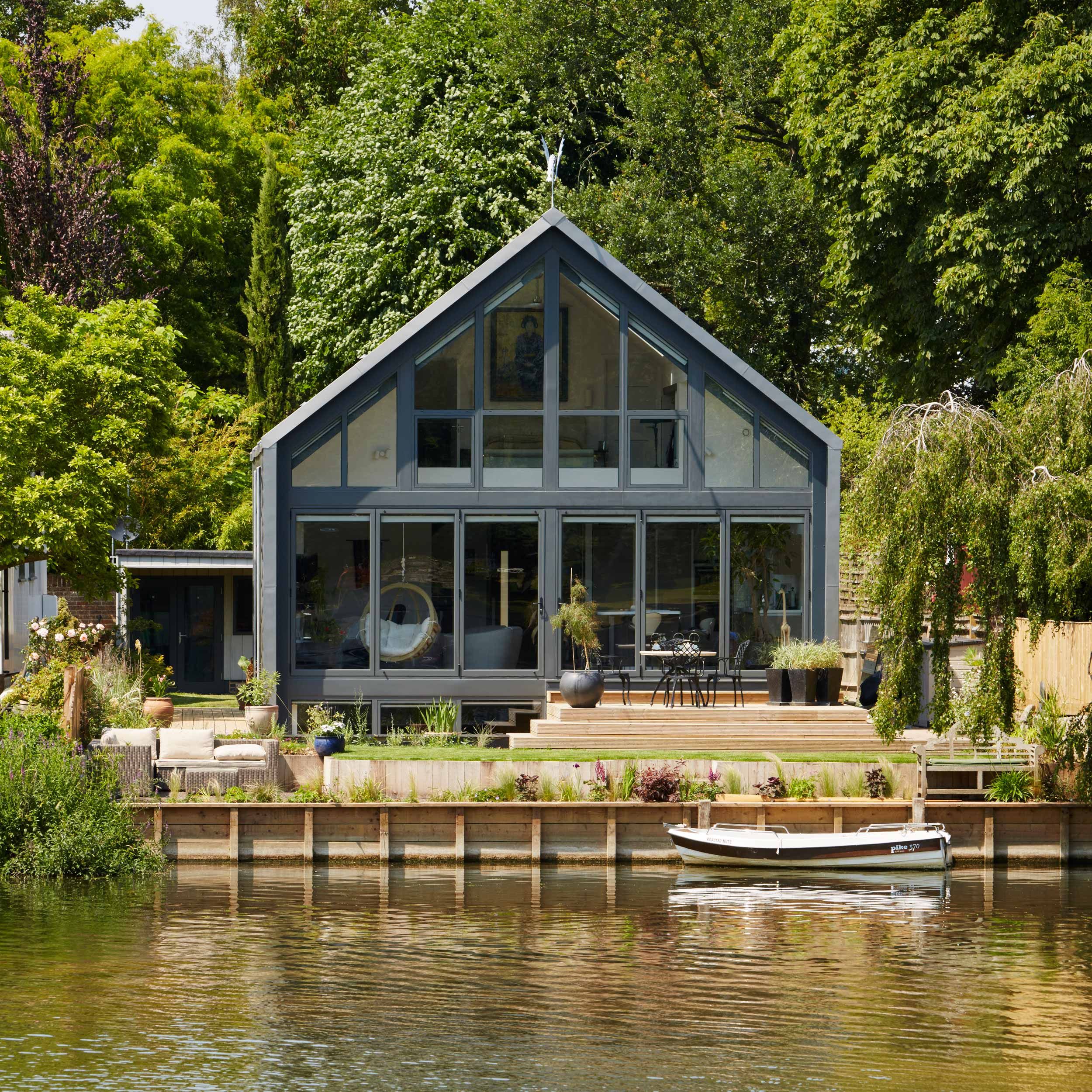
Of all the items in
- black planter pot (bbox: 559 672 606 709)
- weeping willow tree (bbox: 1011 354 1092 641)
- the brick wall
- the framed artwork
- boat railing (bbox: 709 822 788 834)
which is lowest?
boat railing (bbox: 709 822 788 834)

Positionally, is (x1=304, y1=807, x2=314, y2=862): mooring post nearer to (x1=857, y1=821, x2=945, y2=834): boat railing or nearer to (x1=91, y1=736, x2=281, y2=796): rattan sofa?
(x1=91, y1=736, x2=281, y2=796): rattan sofa

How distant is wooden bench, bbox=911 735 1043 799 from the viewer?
2048 cm

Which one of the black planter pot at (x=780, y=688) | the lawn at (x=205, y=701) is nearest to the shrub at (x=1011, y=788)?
the black planter pot at (x=780, y=688)

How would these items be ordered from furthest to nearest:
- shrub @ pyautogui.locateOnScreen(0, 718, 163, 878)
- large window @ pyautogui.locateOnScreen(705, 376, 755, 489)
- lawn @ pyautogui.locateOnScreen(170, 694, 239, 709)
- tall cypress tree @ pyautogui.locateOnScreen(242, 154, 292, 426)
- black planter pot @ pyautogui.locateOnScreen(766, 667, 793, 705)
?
tall cypress tree @ pyautogui.locateOnScreen(242, 154, 292, 426) → lawn @ pyautogui.locateOnScreen(170, 694, 239, 709) → large window @ pyautogui.locateOnScreen(705, 376, 755, 489) → black planter pot @ pyautogui.locateOnScreen(766, 667, 793, 705) → shrub @ pyautogui.locateOnScreen(0, 718, 163, 878)

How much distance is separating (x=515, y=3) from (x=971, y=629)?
58.0 ft

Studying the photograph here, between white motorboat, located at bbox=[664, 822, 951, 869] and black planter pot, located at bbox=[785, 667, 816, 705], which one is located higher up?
black planter pot, located at bbox=[785, 667, 816, 705]

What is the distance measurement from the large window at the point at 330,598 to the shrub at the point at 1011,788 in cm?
919

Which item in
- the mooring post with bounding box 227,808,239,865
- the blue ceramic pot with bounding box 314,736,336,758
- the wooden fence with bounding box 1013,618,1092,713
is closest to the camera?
the mooring post with bounding box 227,808,239,865

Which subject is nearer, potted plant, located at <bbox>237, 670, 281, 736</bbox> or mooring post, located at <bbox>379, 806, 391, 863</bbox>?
mooring post, located at <bbox>379, 806, 391, 863</bbox>

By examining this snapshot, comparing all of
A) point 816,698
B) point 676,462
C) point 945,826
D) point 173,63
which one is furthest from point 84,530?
point 173,63

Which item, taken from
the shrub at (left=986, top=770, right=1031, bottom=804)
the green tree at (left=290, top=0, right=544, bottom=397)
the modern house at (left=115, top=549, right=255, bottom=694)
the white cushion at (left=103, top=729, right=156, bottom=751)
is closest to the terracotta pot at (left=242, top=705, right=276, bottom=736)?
the white cushion at (left=103, top=729, right=156, bottom=751)

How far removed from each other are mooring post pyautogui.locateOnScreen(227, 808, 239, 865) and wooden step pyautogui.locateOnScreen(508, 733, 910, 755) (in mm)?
4388

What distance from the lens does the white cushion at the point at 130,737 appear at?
20109mm

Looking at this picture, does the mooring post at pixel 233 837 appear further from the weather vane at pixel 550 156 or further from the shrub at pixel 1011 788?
the weather vane at pixel 550 156
